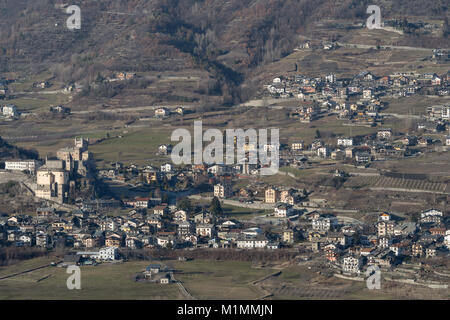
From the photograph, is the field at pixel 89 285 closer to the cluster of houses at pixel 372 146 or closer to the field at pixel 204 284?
the field at pixel 204 284

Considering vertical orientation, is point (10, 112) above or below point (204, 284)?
above

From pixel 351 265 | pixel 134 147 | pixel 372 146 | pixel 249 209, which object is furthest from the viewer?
pixel 134 147

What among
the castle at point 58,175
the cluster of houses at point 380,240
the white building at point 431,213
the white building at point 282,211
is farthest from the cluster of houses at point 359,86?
the cluster of houses at point 380,240

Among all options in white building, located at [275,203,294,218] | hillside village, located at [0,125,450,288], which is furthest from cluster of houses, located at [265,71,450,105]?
white building, located at [275,203,294,218]

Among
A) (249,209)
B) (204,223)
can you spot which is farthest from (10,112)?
(204,223)

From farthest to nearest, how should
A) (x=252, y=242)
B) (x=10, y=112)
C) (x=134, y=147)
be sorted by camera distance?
(x=10, y=112) < (x=134, y=147) < (x=252, y=242)

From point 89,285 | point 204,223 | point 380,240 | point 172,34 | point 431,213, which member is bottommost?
point 89,285

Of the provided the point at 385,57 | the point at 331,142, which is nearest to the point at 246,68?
the point at 385,57

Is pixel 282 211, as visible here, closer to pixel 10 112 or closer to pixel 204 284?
pixel 204 284
